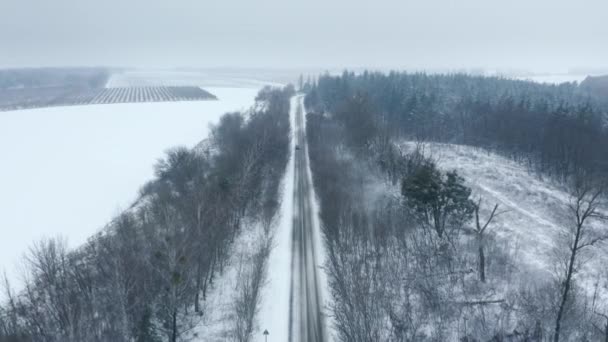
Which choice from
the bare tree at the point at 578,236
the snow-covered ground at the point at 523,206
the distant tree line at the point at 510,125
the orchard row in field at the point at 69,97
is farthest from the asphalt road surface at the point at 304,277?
the orchard row in field at the point at 69,97

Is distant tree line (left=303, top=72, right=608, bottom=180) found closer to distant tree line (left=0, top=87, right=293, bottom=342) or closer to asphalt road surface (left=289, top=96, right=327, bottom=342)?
asphalt road surface (left=289, top=96, right=327, bottom=342)

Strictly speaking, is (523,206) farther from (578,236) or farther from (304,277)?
(304,277)

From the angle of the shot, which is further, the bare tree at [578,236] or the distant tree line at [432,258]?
the distant tree line at [432,258]

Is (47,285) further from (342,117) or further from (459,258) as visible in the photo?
(342,117)

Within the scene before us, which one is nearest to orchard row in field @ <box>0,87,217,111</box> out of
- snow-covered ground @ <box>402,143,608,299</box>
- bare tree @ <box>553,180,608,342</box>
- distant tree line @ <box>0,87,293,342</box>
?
distant tree line @ <box>0,87,293,342</box>

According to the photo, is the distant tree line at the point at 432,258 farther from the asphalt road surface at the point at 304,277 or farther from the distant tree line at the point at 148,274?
the distant tree line at the point at 148,274

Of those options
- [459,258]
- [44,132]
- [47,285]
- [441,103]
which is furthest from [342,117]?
[44,132]

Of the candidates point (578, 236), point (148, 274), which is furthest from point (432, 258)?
point (148, 274)
